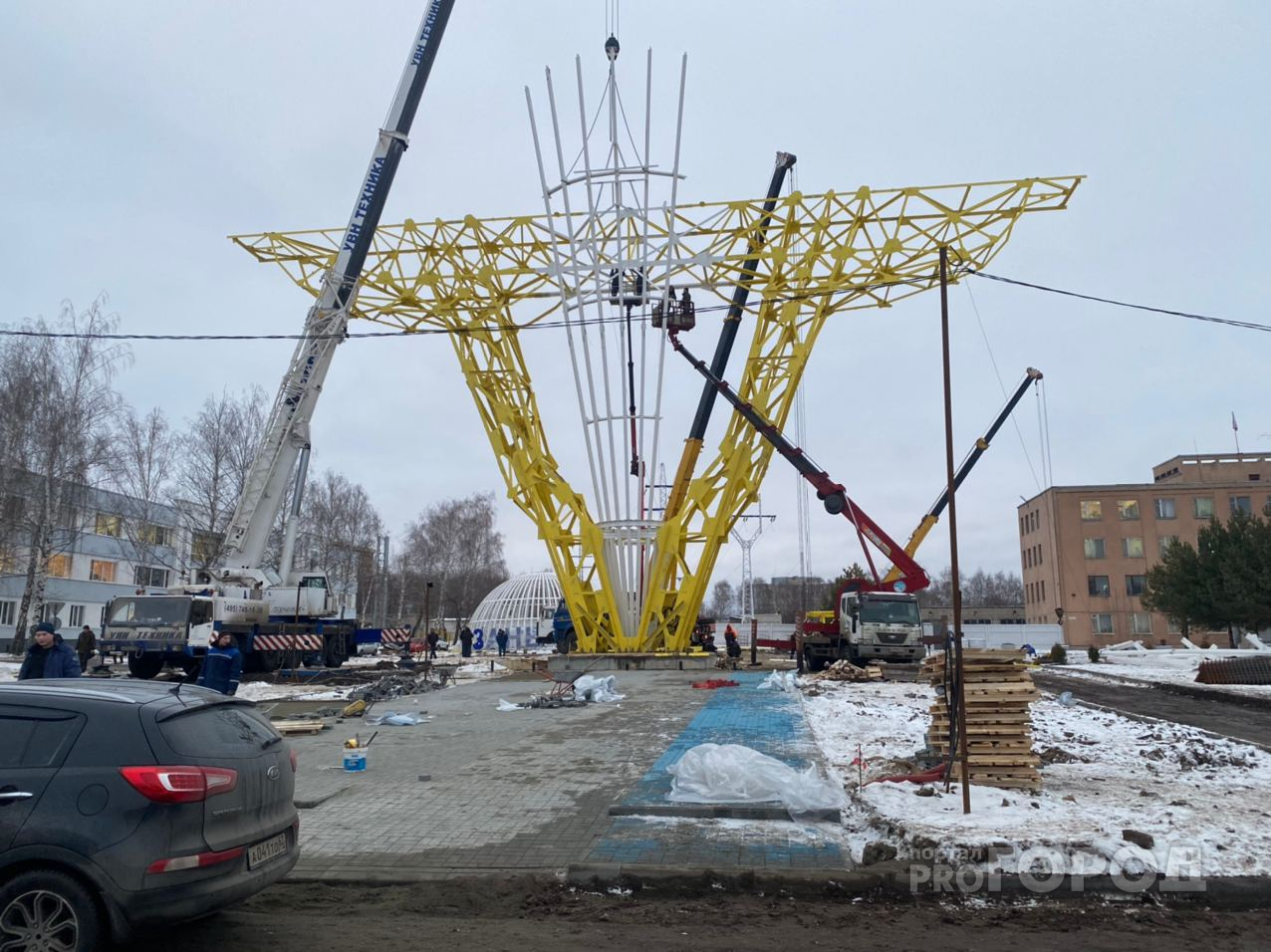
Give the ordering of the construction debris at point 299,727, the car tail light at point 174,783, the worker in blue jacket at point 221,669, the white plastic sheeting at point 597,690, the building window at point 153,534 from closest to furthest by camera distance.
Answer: the car tail light at point 174,783
the worker in blue jacket at point 221,669
the construction debris at point 299,727
the white plastic sheeting at point 597,690
the building window at point 153,534

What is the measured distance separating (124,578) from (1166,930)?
2174 inches

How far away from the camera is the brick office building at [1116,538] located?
61125 mm

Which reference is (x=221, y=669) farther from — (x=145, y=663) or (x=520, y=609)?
(x=520, y=609)

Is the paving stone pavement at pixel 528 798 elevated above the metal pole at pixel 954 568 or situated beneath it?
situated beneath

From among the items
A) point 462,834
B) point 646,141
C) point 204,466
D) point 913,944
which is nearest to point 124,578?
point 204,466

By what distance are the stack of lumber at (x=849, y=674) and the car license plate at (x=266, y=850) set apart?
63.4ft

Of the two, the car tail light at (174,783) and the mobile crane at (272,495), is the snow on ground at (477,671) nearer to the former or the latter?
the mobile crane at (272,495)

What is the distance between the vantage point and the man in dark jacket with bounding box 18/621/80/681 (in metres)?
8.80

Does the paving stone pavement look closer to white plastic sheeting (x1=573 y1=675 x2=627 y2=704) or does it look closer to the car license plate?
the car license plate

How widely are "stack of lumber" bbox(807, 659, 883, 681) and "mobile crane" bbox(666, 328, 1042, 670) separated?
5.59 feet

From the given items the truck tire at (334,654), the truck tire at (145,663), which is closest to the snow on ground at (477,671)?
the truck tire at (334,654)

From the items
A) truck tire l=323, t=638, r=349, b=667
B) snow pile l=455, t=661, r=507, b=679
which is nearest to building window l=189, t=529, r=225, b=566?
truck tire l=323, t=638, r=349, b=667

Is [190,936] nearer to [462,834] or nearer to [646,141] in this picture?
[462,834]

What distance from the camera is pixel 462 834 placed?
24.5 ft
